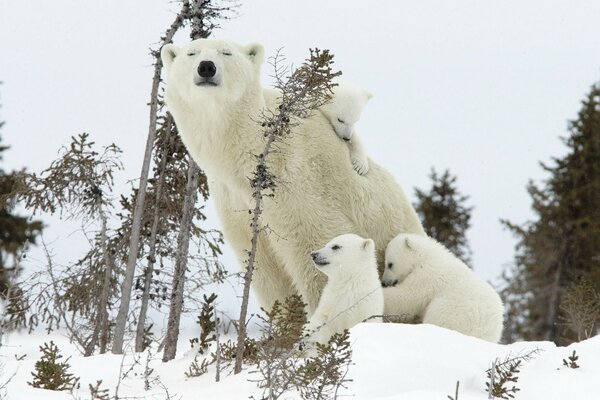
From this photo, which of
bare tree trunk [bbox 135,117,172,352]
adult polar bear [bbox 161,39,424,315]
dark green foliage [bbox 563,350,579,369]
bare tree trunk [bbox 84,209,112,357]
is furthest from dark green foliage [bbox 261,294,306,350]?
bare tree trunk [bbox 135,117,172,352]

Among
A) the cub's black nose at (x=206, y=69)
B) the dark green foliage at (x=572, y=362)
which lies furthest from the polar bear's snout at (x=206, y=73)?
the dark green foliage at (x=572, y=362)

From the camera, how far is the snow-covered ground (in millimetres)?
5418

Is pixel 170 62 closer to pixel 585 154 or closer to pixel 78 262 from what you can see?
pixel 78 262

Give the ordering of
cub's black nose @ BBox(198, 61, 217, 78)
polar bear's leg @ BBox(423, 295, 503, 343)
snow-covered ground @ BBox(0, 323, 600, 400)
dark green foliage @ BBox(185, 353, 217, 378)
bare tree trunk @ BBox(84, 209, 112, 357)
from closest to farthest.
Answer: snow-covered ground @ BBox(0, 323, 600, 400)
dark green foliage @ BBox(185, 353, 217, 378)
cub's black nose @ BBox(198, 61, 217, 78)
polar bear's leg @ BBox(423, 295, 503, 343)
bare tree trunk @ BBox(84, 209, 112, 357)

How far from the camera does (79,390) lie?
6.27 metres

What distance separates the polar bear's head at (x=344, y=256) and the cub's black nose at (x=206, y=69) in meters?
1.91

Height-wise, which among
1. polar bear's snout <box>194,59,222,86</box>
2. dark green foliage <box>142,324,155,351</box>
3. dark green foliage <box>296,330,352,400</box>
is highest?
polar bear's snout <box>194,59,222,86</box>

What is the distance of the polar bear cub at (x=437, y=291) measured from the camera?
8.29 metres

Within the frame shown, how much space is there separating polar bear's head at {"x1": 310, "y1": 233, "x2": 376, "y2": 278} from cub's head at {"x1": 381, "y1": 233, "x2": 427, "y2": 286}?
2.52ft

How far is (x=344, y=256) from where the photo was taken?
25.8 feet

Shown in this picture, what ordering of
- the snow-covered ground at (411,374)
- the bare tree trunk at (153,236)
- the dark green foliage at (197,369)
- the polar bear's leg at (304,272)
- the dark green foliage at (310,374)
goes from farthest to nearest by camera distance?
the bare tree trunk at (153,236)
the polar bear's leg at (304,272)
the dark green foliage at (197,369)
the snow-covered ground at (411,374)
the dark green foliage at (310,374)

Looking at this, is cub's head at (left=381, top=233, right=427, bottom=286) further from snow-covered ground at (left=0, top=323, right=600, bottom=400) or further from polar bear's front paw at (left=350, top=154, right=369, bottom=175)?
snow-covered ground at (left=0, top=323, right=600, bottom=400)

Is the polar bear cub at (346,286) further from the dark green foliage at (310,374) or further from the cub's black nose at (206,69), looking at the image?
the cub's black nose at (206,69)

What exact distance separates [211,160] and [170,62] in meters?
1.06
